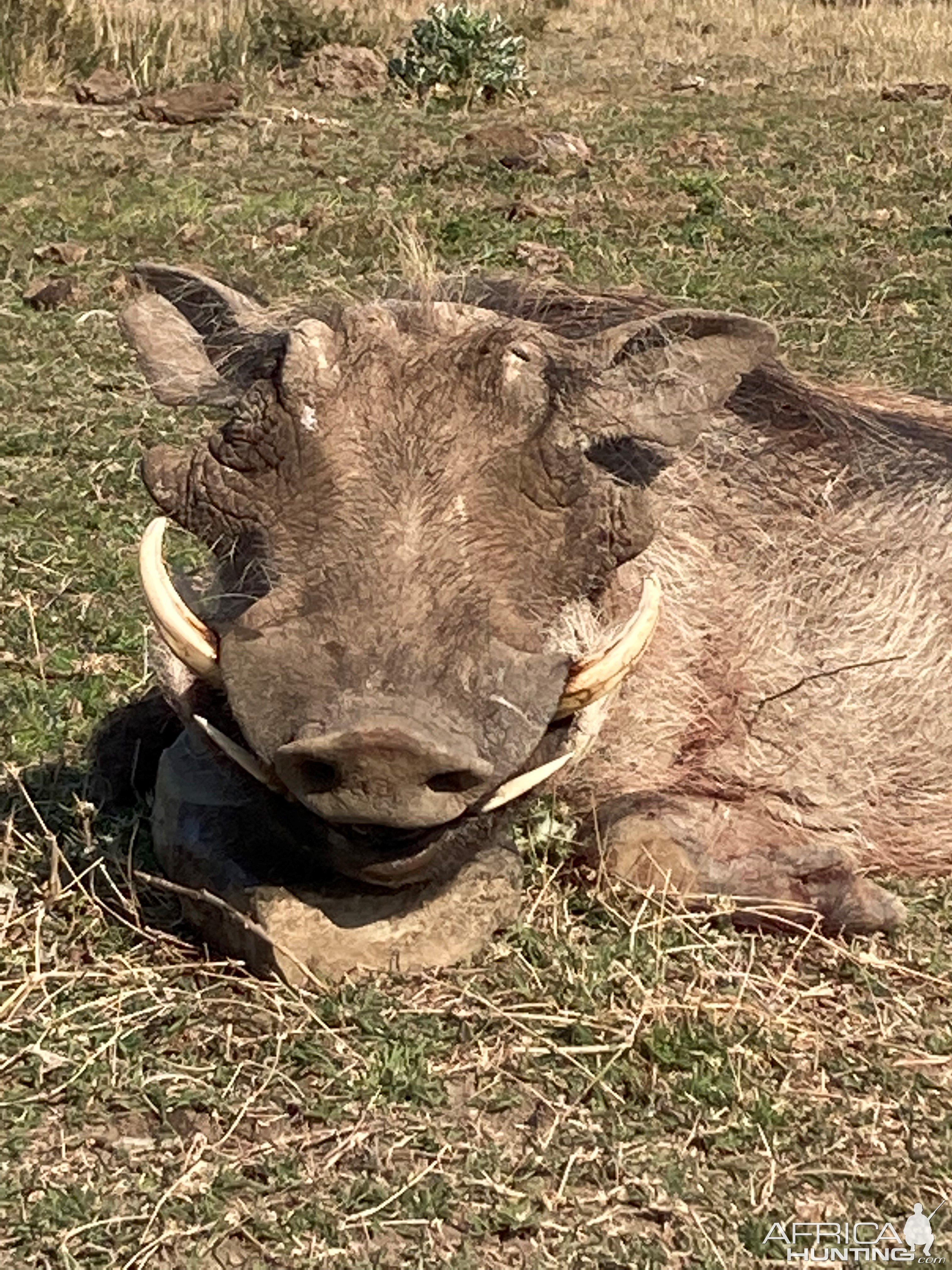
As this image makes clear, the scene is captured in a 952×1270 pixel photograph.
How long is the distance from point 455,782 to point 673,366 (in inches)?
35.6

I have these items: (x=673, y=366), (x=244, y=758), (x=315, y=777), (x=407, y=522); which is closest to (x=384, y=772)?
(x=315, y=777)

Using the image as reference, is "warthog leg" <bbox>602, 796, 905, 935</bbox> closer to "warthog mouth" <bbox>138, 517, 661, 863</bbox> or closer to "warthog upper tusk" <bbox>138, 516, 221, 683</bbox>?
"warthog mouth" <bbox>138, 517, 661, 863</bbox>

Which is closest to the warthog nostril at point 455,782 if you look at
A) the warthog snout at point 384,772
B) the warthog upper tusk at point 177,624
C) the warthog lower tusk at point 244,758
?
the warthog snout at point 384,772

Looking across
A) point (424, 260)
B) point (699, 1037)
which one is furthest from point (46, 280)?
point (699, 1037)

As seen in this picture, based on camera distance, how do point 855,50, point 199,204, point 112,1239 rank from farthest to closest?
point 855,50
point 199,204
point 112,1239

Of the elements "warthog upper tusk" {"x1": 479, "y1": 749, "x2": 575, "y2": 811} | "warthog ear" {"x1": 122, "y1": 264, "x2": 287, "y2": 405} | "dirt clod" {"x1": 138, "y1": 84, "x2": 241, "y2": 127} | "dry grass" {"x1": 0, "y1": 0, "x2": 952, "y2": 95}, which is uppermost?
"warthog ear" {"x1": 122, "y1": 264, "x2": 287, "y2": 405}

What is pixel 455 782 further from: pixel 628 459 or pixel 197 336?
pixel 197 336

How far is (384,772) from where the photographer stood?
226cm

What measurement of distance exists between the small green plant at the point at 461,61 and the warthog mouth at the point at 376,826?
9302mm

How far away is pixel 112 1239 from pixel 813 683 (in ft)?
5.90

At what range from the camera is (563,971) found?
9.41ft

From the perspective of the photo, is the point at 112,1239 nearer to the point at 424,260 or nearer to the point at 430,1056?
the point at 430,1056

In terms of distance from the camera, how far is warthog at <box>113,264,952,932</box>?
244cm

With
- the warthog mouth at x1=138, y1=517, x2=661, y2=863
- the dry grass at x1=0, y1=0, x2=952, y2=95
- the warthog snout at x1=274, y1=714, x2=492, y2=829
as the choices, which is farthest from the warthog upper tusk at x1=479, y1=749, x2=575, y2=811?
the dry grass at x1=0, y1=0, x2=952, y2=95
